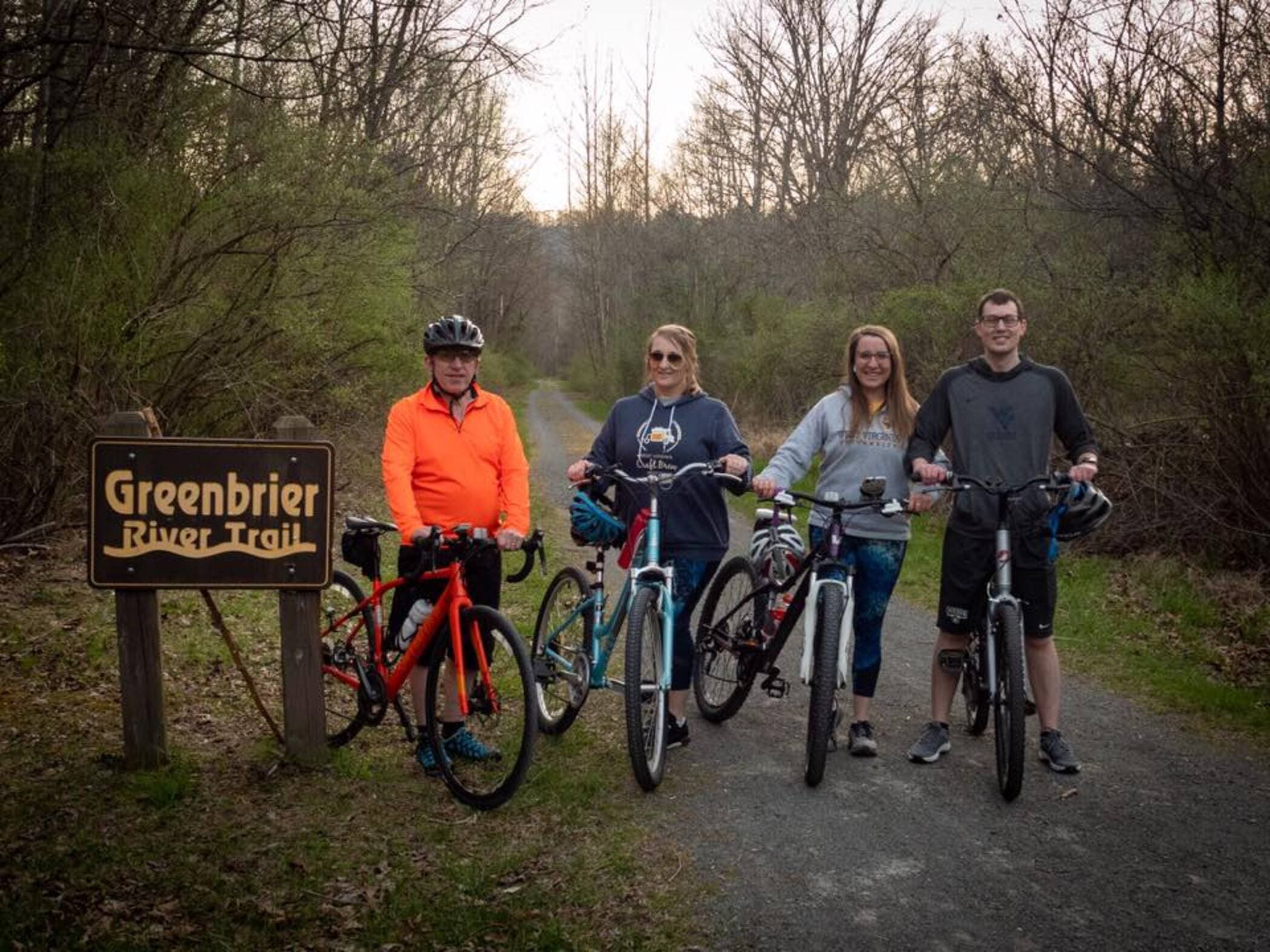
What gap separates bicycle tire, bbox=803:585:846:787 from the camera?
4.58 meters

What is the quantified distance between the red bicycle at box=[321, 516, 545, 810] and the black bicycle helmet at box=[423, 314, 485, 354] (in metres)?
0.80

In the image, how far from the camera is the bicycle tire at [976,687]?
5047 mm

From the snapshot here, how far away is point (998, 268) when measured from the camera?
13273mm

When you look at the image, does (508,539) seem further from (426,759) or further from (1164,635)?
(1164,635)

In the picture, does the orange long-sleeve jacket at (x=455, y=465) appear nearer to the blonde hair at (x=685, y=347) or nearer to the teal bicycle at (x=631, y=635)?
the teal bicycle at (x=631, y=635)

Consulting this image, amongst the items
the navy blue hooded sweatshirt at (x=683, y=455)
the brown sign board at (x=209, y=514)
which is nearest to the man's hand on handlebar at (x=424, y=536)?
the brown sign board at (x=209, y=514)

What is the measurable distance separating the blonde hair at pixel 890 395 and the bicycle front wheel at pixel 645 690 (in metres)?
1.36

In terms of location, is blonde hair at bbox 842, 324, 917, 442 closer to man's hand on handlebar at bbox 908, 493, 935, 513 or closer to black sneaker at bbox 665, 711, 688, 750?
man's hand on handlebar at bbox 908, 493, 935, 513

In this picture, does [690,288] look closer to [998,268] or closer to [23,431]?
[998,268]

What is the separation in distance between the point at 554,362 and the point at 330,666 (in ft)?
254

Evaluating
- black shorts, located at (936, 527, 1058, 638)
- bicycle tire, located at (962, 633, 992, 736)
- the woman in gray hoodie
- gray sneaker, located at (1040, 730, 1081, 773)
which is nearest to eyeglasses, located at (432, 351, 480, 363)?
the woman in gray hoodie

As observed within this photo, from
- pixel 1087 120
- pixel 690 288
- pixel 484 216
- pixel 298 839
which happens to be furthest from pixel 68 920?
pixel 690 288

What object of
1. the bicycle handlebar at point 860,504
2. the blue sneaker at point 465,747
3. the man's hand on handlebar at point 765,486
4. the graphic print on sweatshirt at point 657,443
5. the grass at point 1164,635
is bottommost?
the grass at point 1164,635

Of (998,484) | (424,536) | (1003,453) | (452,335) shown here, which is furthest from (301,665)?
(1003,453)
